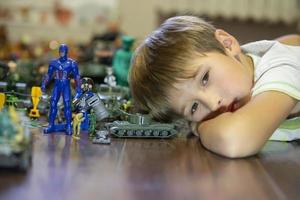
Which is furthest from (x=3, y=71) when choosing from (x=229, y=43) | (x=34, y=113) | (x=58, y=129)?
(x=229, y=43)

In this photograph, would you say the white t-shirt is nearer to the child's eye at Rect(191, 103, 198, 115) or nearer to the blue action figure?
the child's eye at Rect(191, 103, 198, 115)

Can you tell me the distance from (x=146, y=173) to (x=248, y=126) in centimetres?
26

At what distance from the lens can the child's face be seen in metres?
1.17

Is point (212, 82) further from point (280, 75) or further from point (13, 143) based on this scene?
point (13, 143)

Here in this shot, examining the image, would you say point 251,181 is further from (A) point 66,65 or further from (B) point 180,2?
(B) point 180,2

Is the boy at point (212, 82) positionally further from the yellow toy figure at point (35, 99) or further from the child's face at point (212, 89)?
the yellow toy figure at point (35, 99)

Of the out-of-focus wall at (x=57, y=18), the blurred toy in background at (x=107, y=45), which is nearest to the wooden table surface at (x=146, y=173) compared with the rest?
the blurred toy in background at (x=107, y=45)

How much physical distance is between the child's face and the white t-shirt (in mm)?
39

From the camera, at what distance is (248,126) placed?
1.03 meters

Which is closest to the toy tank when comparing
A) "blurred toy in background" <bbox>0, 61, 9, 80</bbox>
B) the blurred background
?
"blurred toy in background" <bbox>0, 61, 9, 80</bbox>

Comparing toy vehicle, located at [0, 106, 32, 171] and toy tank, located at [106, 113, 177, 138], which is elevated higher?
toy vehicle, located at [0, 106, 32, 171]

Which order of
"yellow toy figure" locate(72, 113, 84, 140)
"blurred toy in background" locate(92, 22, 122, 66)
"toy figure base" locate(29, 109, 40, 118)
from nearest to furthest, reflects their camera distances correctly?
"yellow toy figure" locate(72, 113, 84, 140)
"toy figure base" locate(29, 109, 40, 118)
"blurred toy in background" locate(92, 22, 122, 66)

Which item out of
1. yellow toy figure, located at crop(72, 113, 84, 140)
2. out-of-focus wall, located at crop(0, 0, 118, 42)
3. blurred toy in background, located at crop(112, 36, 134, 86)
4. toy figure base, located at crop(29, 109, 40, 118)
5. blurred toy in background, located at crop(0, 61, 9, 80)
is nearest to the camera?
yellow toy figure, located at crop(72, 113, 84, 140)

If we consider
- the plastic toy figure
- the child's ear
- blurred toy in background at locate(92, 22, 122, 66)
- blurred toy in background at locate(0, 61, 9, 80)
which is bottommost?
blurred toy in background at locate(92, 22, 122, 66)
